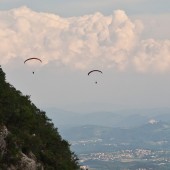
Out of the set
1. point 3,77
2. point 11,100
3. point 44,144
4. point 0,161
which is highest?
point 3,77

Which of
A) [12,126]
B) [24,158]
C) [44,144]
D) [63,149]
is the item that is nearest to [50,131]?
[63,149]

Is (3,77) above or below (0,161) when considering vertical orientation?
above

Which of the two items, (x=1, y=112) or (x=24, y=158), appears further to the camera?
(x=1, y=112)

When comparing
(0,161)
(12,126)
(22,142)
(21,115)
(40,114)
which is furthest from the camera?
(40,114)

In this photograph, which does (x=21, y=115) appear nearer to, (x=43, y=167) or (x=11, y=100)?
(x=11, y=100)

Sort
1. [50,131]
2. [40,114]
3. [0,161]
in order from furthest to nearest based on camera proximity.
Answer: [40,114] → [50,131] → [0,161]

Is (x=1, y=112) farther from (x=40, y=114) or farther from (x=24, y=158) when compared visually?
(x=40, y=114)

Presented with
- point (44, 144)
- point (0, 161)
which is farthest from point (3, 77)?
point (0, 161)
